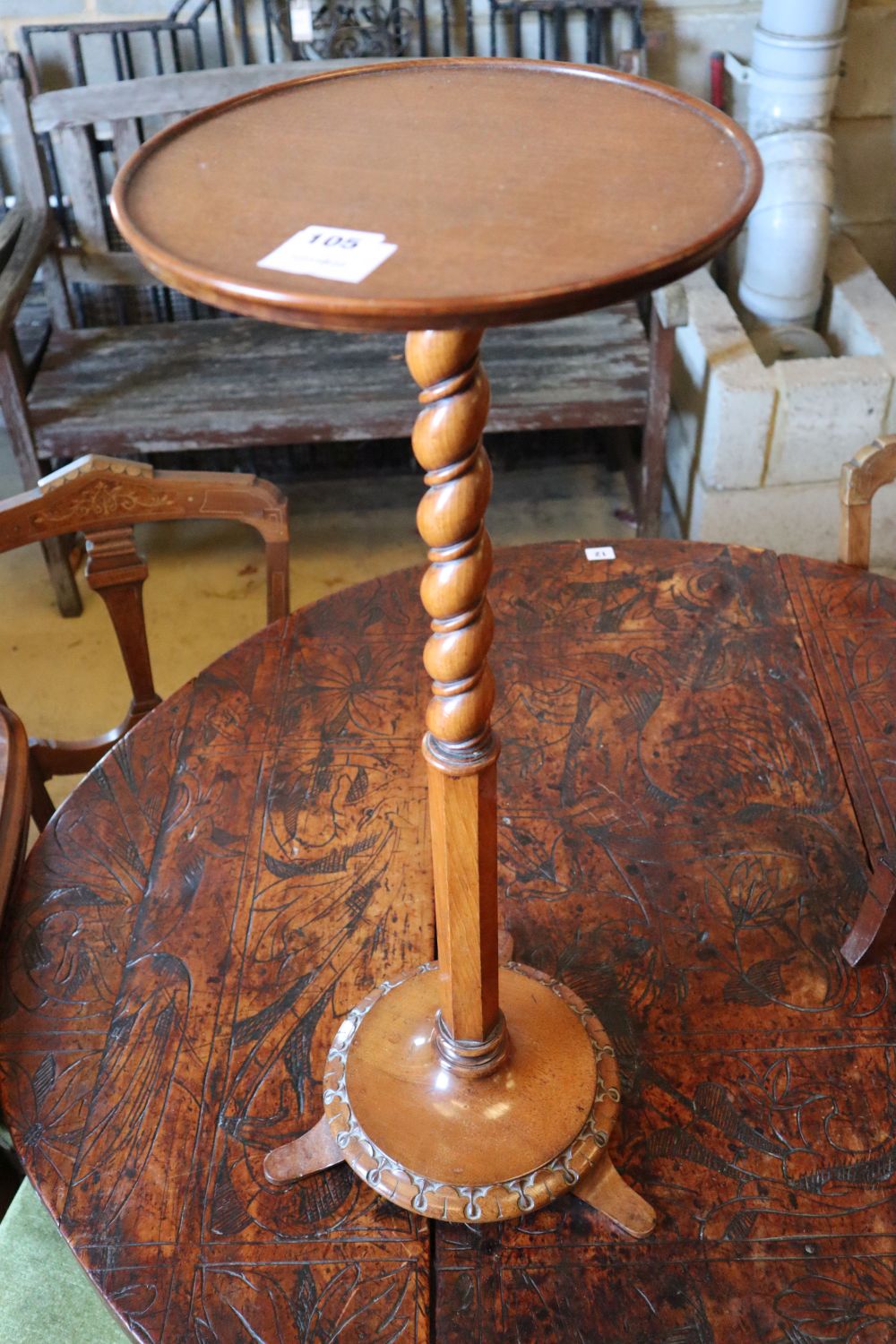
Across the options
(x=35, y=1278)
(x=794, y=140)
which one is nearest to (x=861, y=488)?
(x=35, y=1278)

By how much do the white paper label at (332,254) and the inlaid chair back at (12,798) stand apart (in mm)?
788

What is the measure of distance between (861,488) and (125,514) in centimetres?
100

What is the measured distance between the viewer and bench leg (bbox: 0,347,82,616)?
2.68 metres

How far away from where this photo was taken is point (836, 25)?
2717 millimetres

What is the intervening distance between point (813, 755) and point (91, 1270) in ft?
3.01

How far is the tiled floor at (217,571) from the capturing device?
2902 mm

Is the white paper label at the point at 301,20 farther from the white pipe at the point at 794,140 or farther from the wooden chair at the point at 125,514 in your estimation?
the wooden chair at the point at 125,514

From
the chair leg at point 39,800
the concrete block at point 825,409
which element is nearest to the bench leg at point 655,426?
the concrete block at point 825,409

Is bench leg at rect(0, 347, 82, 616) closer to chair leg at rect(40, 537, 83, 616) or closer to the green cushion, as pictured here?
chair leg at rect(40, 537, 83, 616)

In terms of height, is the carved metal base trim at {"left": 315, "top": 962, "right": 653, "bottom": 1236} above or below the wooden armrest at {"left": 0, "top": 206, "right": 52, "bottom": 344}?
above

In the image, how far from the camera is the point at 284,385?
9.34 feet

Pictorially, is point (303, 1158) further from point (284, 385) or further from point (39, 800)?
point (284, 385)

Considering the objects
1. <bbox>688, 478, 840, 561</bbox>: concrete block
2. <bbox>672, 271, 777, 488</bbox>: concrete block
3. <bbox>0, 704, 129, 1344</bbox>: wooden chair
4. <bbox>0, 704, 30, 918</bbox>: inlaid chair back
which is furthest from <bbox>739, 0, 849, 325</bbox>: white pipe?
<bbox>0, 704, 129, 1344</bbox>: wooden chair

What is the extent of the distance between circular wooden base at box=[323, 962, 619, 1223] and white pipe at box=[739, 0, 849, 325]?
233cm
